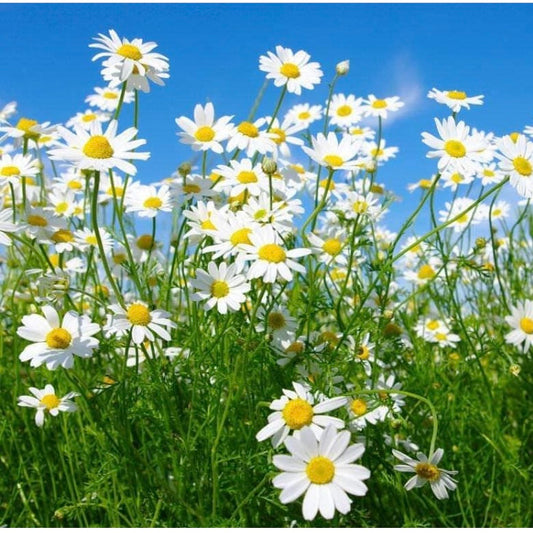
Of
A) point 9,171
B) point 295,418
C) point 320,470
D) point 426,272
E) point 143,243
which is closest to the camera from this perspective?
point 320,470

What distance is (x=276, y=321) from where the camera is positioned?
73.8 inches

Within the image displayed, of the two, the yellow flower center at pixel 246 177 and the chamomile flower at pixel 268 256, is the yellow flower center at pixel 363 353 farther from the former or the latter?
the yellow flower center at pixel 246 177

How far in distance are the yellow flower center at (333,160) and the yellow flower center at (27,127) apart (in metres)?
0.95

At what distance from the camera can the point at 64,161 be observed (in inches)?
63.7

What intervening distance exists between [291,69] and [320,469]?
1.39 metres

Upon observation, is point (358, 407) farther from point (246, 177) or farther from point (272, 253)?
point (246, 177)

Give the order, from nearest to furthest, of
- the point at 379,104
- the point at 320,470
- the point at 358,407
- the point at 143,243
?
the point at 320,470 → the point at 358,407 → the point at 143,243 → the point at 379,104

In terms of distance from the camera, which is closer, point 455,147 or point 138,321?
point 138,321

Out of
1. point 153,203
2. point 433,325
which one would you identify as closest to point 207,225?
point 153,203

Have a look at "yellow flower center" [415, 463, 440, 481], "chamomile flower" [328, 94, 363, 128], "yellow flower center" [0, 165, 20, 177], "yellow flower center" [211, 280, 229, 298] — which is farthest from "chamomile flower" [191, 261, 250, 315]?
"chamomile flower" [328, 94, 363, 128]

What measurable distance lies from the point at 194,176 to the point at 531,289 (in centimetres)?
219

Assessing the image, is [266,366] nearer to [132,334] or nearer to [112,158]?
[132,334]

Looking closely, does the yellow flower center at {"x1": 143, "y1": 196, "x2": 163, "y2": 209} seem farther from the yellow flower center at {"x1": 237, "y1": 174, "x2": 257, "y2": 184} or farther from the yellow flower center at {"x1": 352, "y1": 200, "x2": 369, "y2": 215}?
the yellow flower center at {"x1": 352, "y1": 200, "x2": 369, "y2": 215}

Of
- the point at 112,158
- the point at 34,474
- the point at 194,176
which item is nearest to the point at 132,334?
the point at 112,158
